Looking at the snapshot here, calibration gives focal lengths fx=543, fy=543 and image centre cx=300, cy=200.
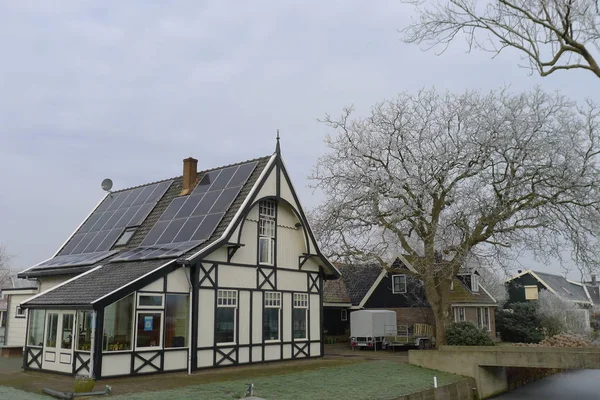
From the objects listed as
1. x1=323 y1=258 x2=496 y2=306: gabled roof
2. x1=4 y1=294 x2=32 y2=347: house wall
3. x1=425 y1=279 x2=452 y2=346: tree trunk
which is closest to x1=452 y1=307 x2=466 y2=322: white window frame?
x1=323 y1=258 x2=496 y2=306: gabled roof

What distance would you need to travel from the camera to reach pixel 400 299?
3253cm

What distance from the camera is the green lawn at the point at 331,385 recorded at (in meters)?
13.6

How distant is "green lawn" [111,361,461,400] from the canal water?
342cm

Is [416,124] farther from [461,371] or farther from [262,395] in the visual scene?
[262,395]

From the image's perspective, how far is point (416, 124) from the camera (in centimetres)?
2238

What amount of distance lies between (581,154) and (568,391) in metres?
9.73

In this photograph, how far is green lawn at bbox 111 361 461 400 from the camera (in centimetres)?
1362

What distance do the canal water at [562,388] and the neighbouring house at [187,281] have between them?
27.5 ft

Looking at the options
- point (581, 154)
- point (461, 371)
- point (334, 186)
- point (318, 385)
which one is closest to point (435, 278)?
point (461, 371)

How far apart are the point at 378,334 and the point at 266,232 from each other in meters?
10.7

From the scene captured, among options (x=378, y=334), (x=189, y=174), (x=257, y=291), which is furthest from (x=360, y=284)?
(x=189, y=174)

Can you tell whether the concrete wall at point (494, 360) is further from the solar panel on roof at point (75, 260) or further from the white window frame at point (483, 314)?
the solar panel on roof at point (75, 260)

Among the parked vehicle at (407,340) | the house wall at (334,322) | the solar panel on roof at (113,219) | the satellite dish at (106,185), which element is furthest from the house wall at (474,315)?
the satellite dish at (106,185)

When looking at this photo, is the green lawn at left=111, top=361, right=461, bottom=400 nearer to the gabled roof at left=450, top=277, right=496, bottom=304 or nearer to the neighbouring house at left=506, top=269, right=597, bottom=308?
the gabled roof at left=450, top=277, right=496, bottom=304
